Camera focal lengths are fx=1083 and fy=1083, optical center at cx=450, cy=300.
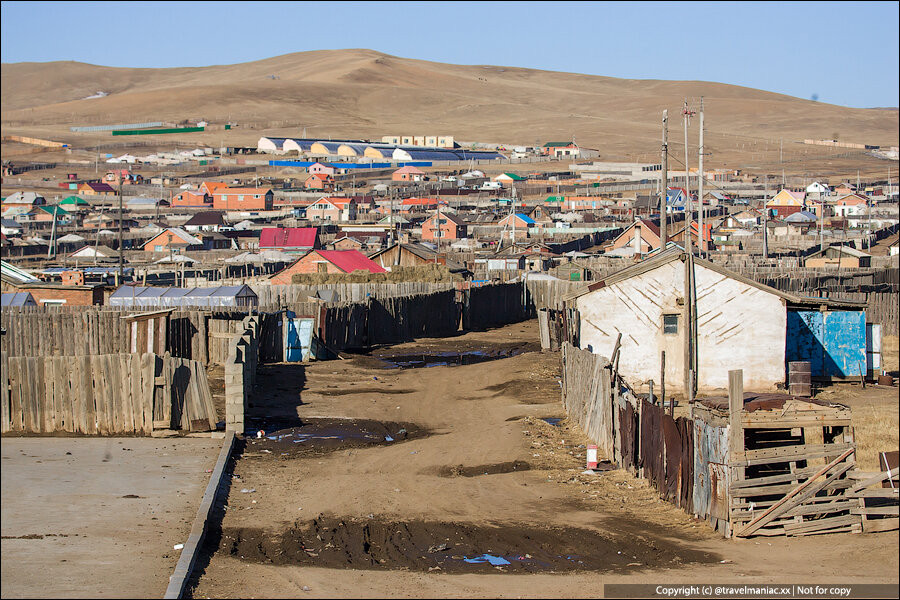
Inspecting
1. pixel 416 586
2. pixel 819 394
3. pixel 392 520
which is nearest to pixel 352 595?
pixel 416 586

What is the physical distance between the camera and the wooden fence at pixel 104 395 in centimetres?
1773

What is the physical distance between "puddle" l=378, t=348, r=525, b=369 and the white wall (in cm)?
804

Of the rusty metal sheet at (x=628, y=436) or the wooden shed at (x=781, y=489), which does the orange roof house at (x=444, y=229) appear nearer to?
the rusty metal sheet at (x=628, y=436)

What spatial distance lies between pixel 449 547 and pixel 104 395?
8041 mm

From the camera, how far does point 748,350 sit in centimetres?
2486

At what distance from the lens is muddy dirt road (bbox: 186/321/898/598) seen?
1149 cm

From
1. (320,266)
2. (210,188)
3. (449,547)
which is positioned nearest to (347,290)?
(320,266)

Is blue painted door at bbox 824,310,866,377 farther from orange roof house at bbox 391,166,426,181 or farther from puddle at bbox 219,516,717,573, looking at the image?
orange roof house at bbox 391,166,426,181

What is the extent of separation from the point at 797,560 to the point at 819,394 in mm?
14574

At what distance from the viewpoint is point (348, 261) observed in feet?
180

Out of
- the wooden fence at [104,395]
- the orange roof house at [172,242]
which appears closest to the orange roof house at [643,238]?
the orange roof house at [172,242]

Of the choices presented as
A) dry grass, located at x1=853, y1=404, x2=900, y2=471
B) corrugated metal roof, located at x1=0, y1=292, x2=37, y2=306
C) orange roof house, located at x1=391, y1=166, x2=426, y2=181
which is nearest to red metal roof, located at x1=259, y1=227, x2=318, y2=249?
corrugated metal roof, located at x1=0, y1=292, x2=37, y2=306

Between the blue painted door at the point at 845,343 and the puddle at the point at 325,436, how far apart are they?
11.7m

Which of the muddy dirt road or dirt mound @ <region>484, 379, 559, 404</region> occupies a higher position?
dirt mound @ <region>484, 379, 559, 404</region>
